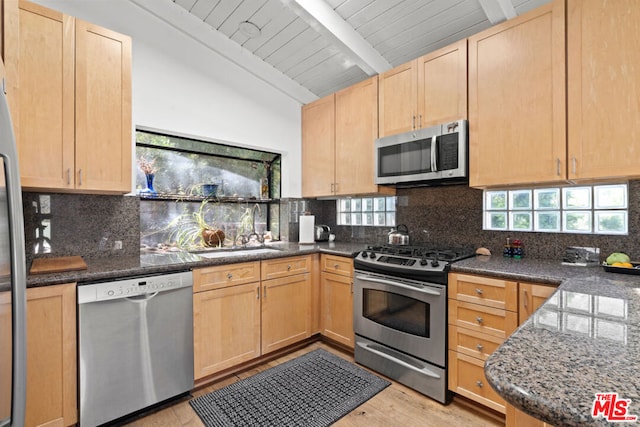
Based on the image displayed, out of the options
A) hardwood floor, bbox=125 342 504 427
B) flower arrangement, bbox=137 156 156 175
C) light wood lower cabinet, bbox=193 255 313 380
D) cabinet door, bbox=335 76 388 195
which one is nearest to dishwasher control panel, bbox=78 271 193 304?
light wood lower cabinet, bbox=193 255 313 380

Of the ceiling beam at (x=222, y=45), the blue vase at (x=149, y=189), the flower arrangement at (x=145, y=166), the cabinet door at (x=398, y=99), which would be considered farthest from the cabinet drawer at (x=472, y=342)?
the ceiling beam at (x=222, y=45)

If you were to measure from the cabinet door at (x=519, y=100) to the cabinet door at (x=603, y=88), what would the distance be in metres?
0.06

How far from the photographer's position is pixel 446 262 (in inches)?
79.1

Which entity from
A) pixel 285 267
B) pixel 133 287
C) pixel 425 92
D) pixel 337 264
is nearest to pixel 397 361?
pixel 337 264

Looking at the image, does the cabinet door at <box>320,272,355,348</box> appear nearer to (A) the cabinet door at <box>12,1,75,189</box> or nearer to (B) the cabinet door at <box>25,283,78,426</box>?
(B) the cabinet door at <box>25,283,78,426</box>

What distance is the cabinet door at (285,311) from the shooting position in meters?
2.47

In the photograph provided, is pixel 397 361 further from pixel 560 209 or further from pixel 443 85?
pixel 443 85

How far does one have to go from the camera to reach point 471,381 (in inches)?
73.8

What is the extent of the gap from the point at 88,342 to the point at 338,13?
9.36 ft

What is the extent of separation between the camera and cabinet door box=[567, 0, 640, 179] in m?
1.59

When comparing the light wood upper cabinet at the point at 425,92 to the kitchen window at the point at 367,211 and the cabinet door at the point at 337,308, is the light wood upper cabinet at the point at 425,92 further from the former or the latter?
the cabinet door at the point at 337,308

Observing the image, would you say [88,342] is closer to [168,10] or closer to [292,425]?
[292,425]

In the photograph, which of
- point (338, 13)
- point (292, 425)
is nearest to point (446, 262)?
point (292, 425)

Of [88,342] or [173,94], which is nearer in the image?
[88,342]
